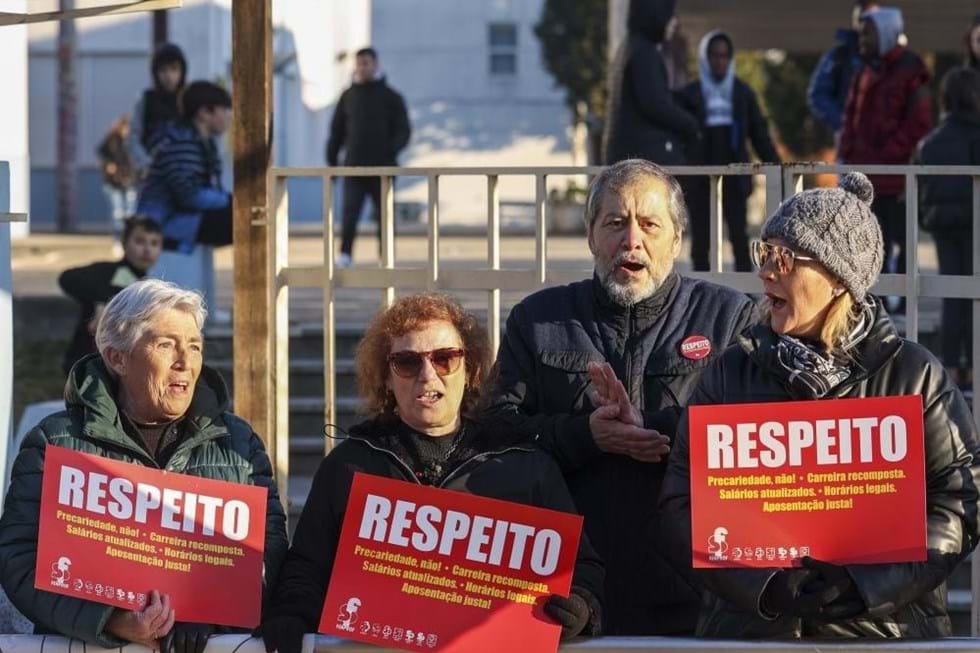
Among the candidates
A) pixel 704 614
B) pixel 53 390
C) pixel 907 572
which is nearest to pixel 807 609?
pixel 907 572

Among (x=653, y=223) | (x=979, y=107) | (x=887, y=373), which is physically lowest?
(x=887, y=373)

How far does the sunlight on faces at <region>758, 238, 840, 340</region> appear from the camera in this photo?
11.8 ft

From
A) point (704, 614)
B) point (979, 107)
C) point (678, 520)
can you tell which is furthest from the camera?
point (979, 107)

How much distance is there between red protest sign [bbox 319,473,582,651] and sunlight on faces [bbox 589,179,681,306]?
88 cm

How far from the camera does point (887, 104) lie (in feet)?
29.7

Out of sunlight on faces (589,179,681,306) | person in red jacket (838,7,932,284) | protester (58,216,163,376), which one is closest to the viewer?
sunlight on faces (589,179,681,306)

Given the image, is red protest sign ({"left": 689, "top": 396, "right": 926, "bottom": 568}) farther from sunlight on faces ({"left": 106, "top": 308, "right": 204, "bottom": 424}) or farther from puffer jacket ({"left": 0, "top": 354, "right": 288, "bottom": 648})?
sunlight on faces ({"left": 106, "top": 308, "right": 204, "bottom": 424})

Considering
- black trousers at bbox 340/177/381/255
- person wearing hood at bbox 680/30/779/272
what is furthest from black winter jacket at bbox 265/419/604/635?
black trousers at bbox 340/177/381/255

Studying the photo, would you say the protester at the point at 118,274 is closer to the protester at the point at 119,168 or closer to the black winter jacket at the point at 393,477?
the black winter jacket at the point at 393,477

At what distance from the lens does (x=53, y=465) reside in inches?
138

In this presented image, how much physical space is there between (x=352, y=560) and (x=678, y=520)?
67cm

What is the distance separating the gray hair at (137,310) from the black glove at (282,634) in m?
0.74

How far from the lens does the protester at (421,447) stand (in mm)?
3729

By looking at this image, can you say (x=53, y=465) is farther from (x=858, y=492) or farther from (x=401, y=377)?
(x=858, y=492)
